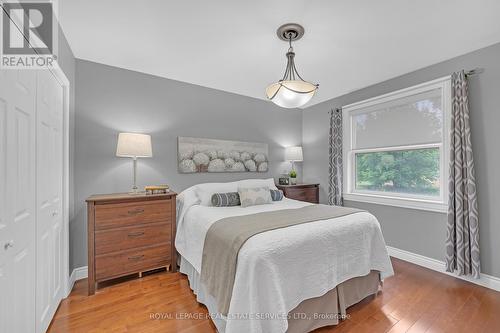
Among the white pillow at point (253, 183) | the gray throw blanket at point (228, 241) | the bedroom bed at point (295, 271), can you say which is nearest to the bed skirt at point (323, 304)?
the bedroom bed at point (295, 271)

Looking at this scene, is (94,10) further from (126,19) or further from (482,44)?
(482,44)

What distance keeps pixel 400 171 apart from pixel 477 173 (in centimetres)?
83

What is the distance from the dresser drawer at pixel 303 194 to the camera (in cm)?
379

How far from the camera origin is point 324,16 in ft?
6.05

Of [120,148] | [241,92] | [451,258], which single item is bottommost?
[451,258]

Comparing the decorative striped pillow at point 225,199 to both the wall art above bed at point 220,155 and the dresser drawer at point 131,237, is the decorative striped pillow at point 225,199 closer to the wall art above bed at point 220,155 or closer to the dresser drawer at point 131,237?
the dresser drawer at point 131,237

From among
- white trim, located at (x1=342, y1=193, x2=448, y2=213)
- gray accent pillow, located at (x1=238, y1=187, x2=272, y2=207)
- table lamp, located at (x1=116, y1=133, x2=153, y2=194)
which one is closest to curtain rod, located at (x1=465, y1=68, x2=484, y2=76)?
white trim, located at (x1=342, y1=193, x2=448, y2=213)

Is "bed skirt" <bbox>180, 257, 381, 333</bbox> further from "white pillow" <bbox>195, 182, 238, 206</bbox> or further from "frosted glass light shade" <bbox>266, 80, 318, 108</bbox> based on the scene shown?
"frosted glass light shade" <bbox>266, 80, 318, 108</bbox>

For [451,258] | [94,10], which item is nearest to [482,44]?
[451,258]

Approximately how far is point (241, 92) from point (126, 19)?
2001 mm

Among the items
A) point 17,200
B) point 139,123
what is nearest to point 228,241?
point 17,200

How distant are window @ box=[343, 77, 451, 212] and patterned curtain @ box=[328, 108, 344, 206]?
0.10m

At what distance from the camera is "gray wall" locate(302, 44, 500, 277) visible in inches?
90.4

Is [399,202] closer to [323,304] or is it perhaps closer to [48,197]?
[323,304]
